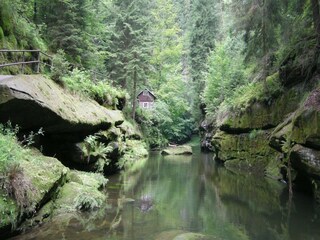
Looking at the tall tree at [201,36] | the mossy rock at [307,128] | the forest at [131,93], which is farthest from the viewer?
the tall tree at [201,36]

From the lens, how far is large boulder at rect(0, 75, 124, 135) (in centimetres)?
841

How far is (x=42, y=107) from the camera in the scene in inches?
361

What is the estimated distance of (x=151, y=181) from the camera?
1590 centimetres

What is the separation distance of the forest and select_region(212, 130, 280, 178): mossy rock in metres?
0.06

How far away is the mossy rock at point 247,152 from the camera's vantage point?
1807 cm

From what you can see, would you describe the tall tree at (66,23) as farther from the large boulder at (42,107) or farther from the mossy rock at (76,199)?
the mossy rock at (76,199)

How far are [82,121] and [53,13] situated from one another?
11018mm

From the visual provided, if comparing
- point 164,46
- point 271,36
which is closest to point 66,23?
point 271,36

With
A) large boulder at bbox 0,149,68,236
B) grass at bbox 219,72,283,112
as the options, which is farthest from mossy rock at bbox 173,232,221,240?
grass at bbox 219,72,283,112

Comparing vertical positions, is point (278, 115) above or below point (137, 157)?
above

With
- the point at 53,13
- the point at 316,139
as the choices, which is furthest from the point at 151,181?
the point at 53,13

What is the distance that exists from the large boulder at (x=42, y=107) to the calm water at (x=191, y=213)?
112 inches

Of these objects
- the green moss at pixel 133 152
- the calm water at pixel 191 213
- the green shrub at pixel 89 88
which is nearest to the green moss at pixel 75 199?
the calm water at pixel 191 213

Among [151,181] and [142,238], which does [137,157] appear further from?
[142,238]
